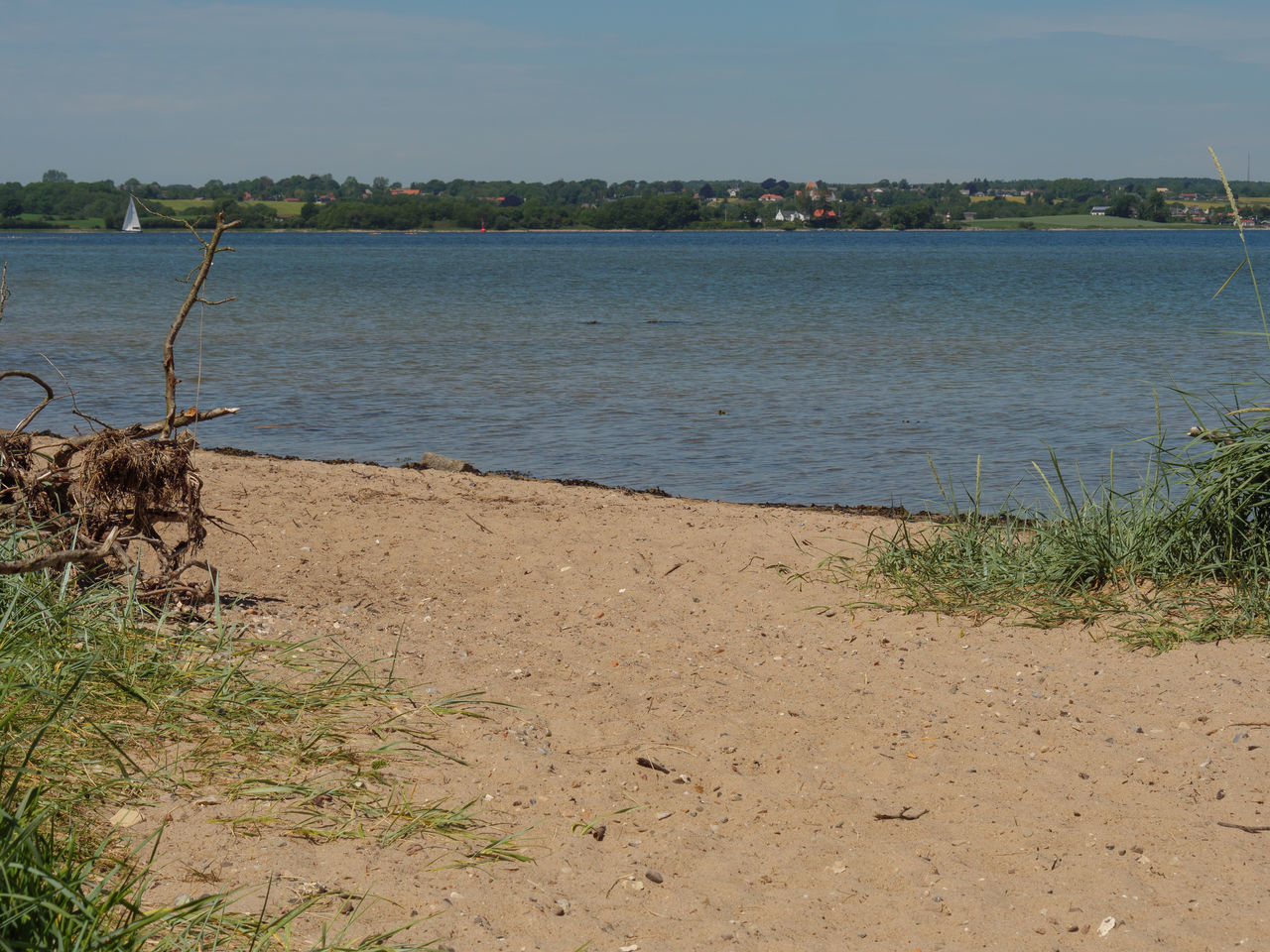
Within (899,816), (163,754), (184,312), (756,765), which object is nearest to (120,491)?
(184,312)

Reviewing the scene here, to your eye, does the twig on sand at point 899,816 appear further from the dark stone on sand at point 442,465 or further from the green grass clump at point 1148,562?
the dark stone on sand at point 442,465

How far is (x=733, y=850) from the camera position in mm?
3494

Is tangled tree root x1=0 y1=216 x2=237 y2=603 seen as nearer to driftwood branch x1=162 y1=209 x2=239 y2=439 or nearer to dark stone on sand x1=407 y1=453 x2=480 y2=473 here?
driftwood branch x1=162 y1=209 x2=239 y2=439

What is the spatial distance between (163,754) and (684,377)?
14.7 metres

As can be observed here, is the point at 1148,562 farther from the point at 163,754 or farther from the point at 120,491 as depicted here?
the point at 120,491

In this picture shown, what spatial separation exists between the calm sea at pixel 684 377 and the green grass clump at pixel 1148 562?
0.63 metres

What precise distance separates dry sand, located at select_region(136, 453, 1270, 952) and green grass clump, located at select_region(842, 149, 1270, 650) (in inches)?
9.7

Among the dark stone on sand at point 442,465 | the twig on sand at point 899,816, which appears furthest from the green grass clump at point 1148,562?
Answer: the dark stone on sand at point 442,465

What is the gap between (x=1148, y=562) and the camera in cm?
566

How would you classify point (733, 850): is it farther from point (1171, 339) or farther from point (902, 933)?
point (1171, 339)

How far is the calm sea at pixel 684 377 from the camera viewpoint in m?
11.4

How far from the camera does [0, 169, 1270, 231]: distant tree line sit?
13762 centimetres

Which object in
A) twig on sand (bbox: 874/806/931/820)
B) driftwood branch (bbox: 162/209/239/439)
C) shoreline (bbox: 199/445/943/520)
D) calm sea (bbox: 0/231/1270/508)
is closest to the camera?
twig on sand (bbox: 874/806/931/820)

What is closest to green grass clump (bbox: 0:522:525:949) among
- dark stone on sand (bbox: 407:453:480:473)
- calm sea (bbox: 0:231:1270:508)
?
calm sea (bbox: 0:231:1270:508)
